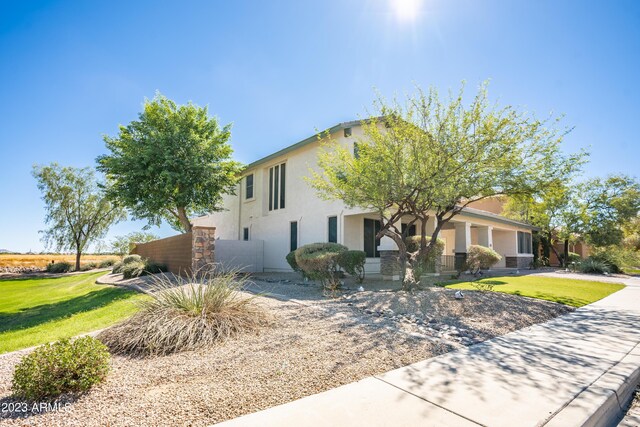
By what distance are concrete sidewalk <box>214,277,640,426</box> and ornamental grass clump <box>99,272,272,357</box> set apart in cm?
219

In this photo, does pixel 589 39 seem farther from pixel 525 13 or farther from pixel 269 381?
pixel 269 381

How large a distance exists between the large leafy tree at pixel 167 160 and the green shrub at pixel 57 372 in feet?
42.6

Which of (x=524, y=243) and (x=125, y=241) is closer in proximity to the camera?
(x=524, y=243)

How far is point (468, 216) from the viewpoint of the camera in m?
16.8

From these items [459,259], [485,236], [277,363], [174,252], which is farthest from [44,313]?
[485,236]

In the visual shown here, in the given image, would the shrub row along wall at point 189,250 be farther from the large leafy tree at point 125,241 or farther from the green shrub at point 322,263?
the large leafy tree at point 125,241

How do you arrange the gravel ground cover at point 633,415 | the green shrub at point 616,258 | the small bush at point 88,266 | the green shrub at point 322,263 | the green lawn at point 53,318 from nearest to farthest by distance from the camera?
1. the gravel ground cover at point 633,415
2. the green lawn at point 53,318
3. the green shrub at point 322,263
4. the green shrub at point 616,258
5. the small bush at point 88,266

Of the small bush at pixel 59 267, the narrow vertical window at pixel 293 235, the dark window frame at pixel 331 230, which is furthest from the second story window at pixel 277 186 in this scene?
the small bush at pixel 59 267

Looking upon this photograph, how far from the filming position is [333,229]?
14109mm

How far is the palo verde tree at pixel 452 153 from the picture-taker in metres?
8.33

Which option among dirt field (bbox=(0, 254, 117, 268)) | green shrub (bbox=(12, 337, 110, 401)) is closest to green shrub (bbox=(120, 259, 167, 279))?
green shrub (bbox=(12, 337, 110, 401))

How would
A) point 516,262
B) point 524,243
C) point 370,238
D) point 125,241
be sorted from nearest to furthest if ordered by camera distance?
1. point 370,238
2. point 516,262
3. point 524,243
4. point 125,241

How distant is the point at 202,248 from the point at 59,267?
2319cm

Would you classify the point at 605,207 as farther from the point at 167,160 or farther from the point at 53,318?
the point at 53,318
